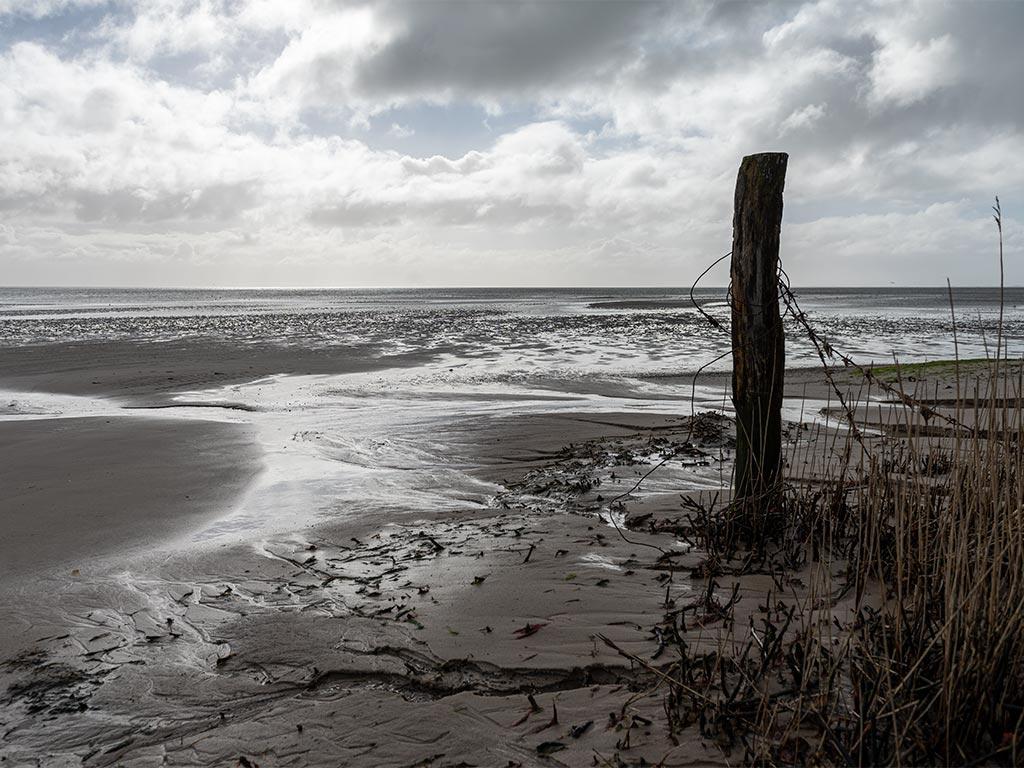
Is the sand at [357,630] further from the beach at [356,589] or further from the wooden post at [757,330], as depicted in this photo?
the wooden post at [757,330]

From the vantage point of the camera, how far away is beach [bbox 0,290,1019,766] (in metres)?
3.19

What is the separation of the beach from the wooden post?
41 centimetres

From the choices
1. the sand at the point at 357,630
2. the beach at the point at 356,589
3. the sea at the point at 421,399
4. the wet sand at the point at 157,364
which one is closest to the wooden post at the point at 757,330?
the sea at the point at 421,399

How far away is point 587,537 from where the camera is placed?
17.9ft

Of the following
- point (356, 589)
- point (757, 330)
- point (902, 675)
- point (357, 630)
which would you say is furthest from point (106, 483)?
point (902, 675)

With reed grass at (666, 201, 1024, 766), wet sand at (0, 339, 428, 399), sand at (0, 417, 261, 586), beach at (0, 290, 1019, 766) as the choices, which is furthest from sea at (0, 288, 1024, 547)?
reed grass at (666, 201, 1024, 766)

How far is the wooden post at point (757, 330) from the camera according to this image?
4.71 m

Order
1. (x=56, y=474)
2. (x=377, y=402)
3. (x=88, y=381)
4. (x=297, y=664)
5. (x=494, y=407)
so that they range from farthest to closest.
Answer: (x=88, y=381), (x=377, y=402), (x=494, y=407), (x=56, y=474), (x=297, y=664)

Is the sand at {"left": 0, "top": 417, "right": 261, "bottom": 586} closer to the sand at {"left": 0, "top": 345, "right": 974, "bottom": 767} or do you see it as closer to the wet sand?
the sand at {"left": 0, "top": 345, "right": 974, "bottom": 767}

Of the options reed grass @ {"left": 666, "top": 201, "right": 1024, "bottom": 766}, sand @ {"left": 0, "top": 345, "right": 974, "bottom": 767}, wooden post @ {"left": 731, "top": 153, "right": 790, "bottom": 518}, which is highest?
wooden post @ {"left": 731, "top": 153, "right": 790, "bottom": 518}

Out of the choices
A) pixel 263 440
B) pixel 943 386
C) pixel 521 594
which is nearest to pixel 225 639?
pixel 521 594

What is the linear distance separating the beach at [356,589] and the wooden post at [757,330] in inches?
16.1

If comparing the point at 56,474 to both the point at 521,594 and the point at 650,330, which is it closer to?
the point at 521,594

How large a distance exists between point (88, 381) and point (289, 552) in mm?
13144
